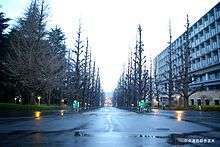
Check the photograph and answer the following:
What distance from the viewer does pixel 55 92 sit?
85.4 metres

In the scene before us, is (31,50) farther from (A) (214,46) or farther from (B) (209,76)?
(B) (209,76)

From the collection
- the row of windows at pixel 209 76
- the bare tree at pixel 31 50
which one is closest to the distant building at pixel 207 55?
the row of windows at pixel 209 76

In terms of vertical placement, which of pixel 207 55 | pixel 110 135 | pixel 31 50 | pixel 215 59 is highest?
pixel 207 55

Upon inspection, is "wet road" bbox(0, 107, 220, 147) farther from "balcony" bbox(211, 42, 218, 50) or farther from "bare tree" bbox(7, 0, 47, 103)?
"balcony" bbox(211, 42, 218, 50)

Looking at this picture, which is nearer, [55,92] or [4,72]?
[4,72]

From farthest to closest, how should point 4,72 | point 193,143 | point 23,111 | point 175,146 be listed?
1. point 4,72
2. point 23,111
3. point 193,143
4. point 175,146

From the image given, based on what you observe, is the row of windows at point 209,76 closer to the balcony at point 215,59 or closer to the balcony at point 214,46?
the balcony at point 215,59

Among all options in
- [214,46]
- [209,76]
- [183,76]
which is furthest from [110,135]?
[183,76]

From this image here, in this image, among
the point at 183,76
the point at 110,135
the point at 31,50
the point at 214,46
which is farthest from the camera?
the point at 183,76

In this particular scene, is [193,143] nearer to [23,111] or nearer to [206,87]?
[23,111]

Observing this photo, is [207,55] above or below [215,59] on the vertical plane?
above

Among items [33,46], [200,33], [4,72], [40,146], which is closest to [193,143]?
[40,146]

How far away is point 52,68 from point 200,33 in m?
49.9

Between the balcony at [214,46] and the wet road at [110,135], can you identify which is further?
the balcony at [214,46]
